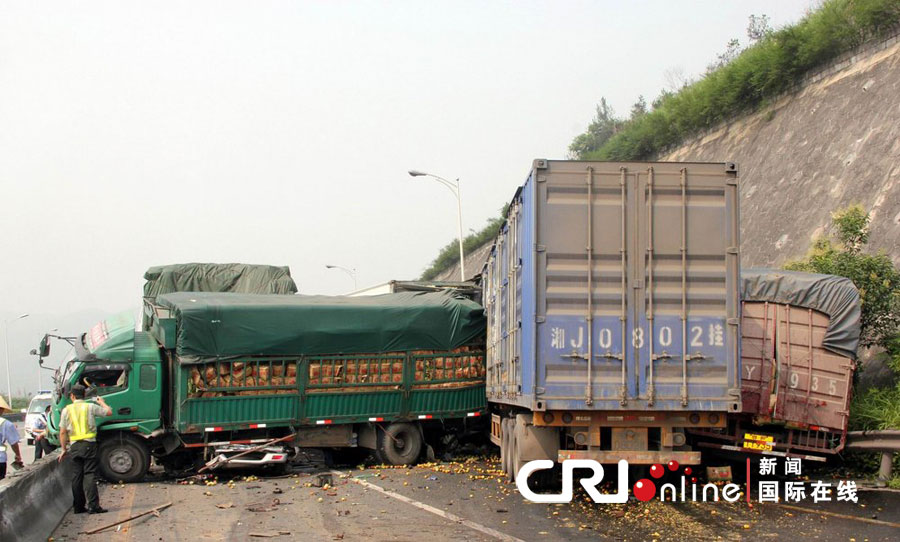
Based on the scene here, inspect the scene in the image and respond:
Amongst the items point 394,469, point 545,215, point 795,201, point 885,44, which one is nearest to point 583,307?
point 545,215

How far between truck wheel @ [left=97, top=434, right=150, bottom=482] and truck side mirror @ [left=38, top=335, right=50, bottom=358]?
3056 mm

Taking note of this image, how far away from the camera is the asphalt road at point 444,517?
983 cm

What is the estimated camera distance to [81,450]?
1222 centimetres

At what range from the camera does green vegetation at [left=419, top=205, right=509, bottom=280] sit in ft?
217

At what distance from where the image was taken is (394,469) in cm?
1736

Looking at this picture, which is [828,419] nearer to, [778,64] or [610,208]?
[610,208]

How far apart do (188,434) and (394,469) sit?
374 centimetres

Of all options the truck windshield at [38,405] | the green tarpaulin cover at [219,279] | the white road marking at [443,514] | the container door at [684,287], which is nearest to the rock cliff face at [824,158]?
the container door at [684,287]

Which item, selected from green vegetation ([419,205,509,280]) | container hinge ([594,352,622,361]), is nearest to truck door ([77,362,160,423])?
container hinge ([594,352,622,361])

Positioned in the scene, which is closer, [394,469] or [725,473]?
[725,473]

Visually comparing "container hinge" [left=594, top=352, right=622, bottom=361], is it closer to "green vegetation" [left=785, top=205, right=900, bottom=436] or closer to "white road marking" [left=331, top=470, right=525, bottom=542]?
"white road marking" [left=331, top=470, right=525, bottom=542]

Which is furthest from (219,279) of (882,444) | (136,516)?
(882,444)

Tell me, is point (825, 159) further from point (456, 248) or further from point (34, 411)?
point (456, 248)

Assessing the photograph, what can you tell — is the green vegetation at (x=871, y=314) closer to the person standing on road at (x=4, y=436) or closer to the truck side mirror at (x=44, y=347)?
the person standing on road at (x=4, y=436)
